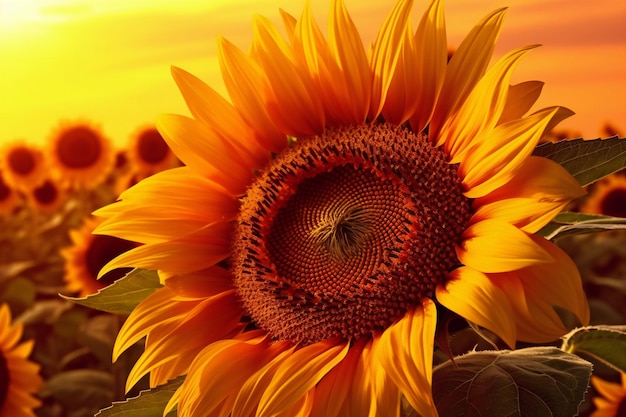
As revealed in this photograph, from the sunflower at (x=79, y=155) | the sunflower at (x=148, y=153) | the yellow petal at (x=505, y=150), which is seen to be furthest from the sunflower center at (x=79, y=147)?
the yellow petal at (x=505, y=150)

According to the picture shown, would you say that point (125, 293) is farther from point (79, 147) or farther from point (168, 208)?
point (79, 147)

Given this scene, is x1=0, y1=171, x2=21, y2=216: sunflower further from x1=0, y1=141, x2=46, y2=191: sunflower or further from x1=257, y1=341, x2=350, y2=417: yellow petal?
x1=257, y1=341, x2=350, y2=417: yellow petal

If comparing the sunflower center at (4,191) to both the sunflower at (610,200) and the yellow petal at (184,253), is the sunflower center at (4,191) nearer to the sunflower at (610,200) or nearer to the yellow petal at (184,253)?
the sunflower at (610,200)

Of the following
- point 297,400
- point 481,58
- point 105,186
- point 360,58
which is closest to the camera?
point 297,400

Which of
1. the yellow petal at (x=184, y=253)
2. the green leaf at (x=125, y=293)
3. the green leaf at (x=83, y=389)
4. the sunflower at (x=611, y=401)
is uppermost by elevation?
the yellow petal at (x=184, y=253)

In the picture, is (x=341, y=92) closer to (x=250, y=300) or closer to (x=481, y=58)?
(x=481, y=58)

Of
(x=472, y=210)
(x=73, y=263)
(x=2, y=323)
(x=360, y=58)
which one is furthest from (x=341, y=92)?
(x=73, y=263)

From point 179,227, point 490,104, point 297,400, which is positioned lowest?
point 297,400
